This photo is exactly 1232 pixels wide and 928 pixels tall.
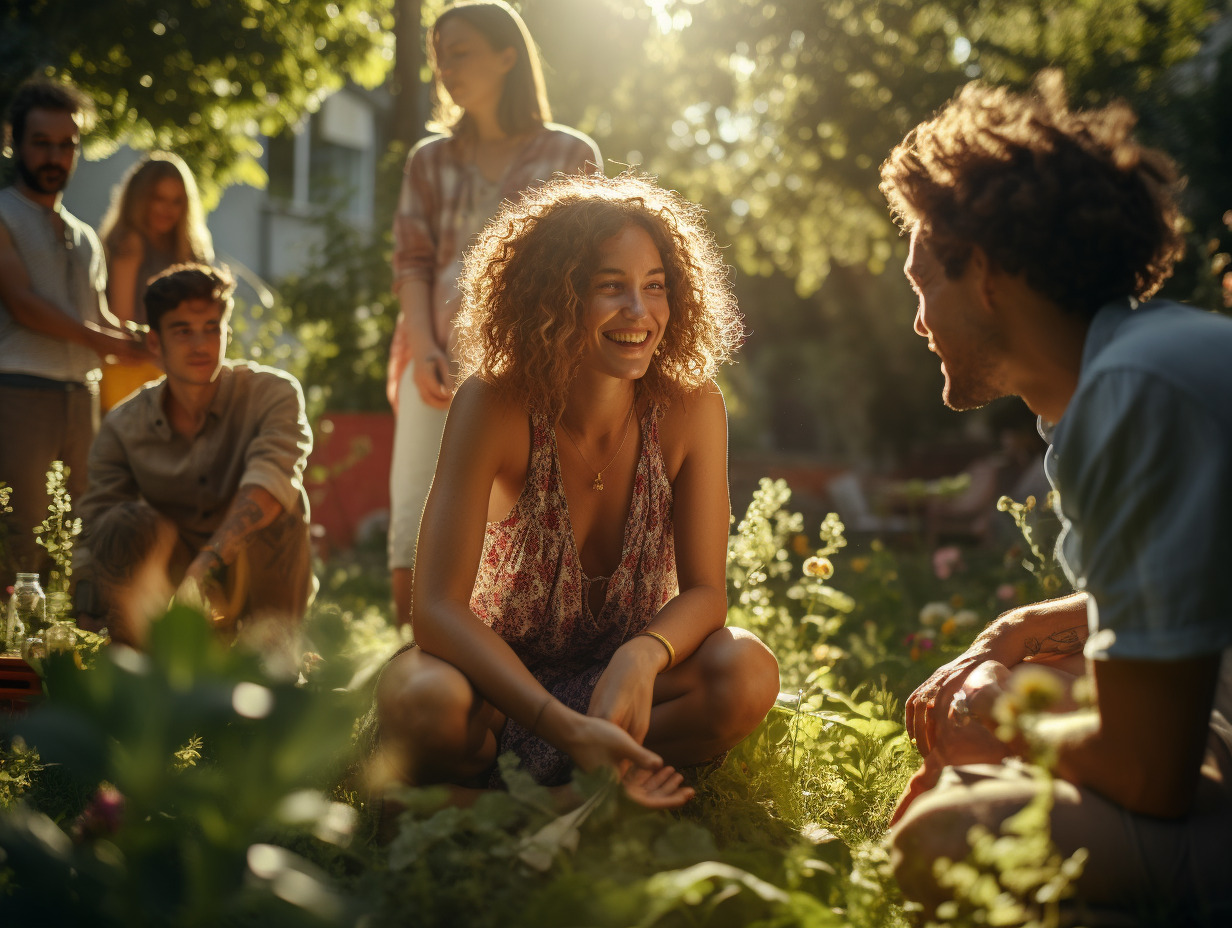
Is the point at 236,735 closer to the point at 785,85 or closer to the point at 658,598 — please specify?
the point at 658,598

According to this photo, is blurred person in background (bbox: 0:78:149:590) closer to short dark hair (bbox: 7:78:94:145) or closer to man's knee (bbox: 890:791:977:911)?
short dark hair (bbox: 7:78:94:145)

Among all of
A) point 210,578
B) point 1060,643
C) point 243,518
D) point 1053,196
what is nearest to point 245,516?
point 243,518

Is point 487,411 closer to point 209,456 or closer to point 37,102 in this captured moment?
point 209,456

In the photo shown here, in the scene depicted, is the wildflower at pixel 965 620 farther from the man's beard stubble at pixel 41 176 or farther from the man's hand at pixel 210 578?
the man's beard stubble at pixel 41 176

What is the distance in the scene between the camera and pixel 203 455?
384 centimetres

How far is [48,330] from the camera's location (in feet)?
13.9

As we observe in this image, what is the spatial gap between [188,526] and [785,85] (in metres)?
9.25

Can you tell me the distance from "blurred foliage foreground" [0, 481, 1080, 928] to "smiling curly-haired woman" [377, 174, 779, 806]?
0.27 meters

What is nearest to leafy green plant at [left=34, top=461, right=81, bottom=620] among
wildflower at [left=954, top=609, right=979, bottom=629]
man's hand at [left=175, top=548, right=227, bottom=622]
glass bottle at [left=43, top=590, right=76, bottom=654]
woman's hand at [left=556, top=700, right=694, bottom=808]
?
glass bottle at [left=43, top=590, right=76, bottom=654]

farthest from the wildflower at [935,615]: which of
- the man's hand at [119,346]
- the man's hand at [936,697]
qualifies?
the man's hand at [119,346]

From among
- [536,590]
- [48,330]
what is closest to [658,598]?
[536,590]

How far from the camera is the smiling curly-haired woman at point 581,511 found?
244 centimetres

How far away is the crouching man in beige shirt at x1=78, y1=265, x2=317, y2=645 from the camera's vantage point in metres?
3.74

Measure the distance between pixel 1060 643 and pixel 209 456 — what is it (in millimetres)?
2785
